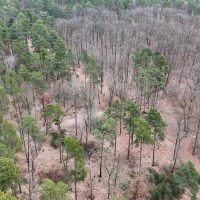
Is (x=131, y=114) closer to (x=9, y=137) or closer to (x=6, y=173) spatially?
(x=9, y=137)

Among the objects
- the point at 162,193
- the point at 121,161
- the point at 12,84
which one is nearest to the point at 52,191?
the point at 162,193

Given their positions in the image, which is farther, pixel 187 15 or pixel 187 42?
pixel 187 15

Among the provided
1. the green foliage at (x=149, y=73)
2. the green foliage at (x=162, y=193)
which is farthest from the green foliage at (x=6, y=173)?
the green foliage at (x=149, y=73)

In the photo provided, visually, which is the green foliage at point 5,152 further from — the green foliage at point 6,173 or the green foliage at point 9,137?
the green foliage at point 6,173

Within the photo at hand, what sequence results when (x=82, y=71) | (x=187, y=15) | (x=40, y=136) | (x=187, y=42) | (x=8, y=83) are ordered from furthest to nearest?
(x=187, y=15)
(x=187, y=42)
(x=82, y=71)
(x=8, y=83)
(x=40, y=136)

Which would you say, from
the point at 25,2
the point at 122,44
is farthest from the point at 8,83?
the point at 25,2

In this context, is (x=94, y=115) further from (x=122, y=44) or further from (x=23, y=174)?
(x=122, y=44)

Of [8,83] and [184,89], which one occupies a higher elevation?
[8,83]
